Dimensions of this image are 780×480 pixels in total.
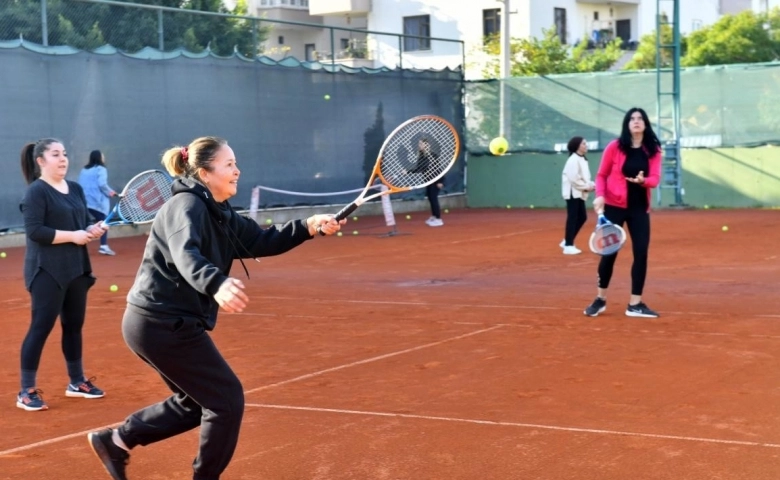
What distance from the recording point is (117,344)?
28.3 feet

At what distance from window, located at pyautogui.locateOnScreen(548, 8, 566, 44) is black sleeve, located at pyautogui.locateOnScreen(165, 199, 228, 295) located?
40.6 meters

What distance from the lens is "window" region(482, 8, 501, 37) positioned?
42688mm

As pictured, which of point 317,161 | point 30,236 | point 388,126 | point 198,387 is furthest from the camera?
point 388,126

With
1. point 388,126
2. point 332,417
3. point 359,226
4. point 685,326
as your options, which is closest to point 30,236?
point 332,417

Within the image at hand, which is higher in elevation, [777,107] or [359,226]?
[777,107]

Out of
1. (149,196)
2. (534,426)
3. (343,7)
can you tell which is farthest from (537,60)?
(534,426)

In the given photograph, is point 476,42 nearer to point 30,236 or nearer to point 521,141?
point 521,141

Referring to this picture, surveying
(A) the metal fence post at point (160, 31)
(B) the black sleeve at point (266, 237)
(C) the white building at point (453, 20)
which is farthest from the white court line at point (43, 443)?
(C) the white building at point (453, 20)

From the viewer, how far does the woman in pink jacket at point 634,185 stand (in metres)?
9.12

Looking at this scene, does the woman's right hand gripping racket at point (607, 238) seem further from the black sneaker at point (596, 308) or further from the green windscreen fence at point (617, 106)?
the green windscreen fence at point (617, 106)

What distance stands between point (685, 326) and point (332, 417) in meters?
3.73

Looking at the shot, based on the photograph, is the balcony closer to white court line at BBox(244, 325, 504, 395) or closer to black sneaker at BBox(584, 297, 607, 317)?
black sneaker at BBox(584, 297, 607, 317)

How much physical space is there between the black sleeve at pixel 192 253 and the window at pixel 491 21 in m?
39.3

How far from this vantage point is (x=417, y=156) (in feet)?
23.8
